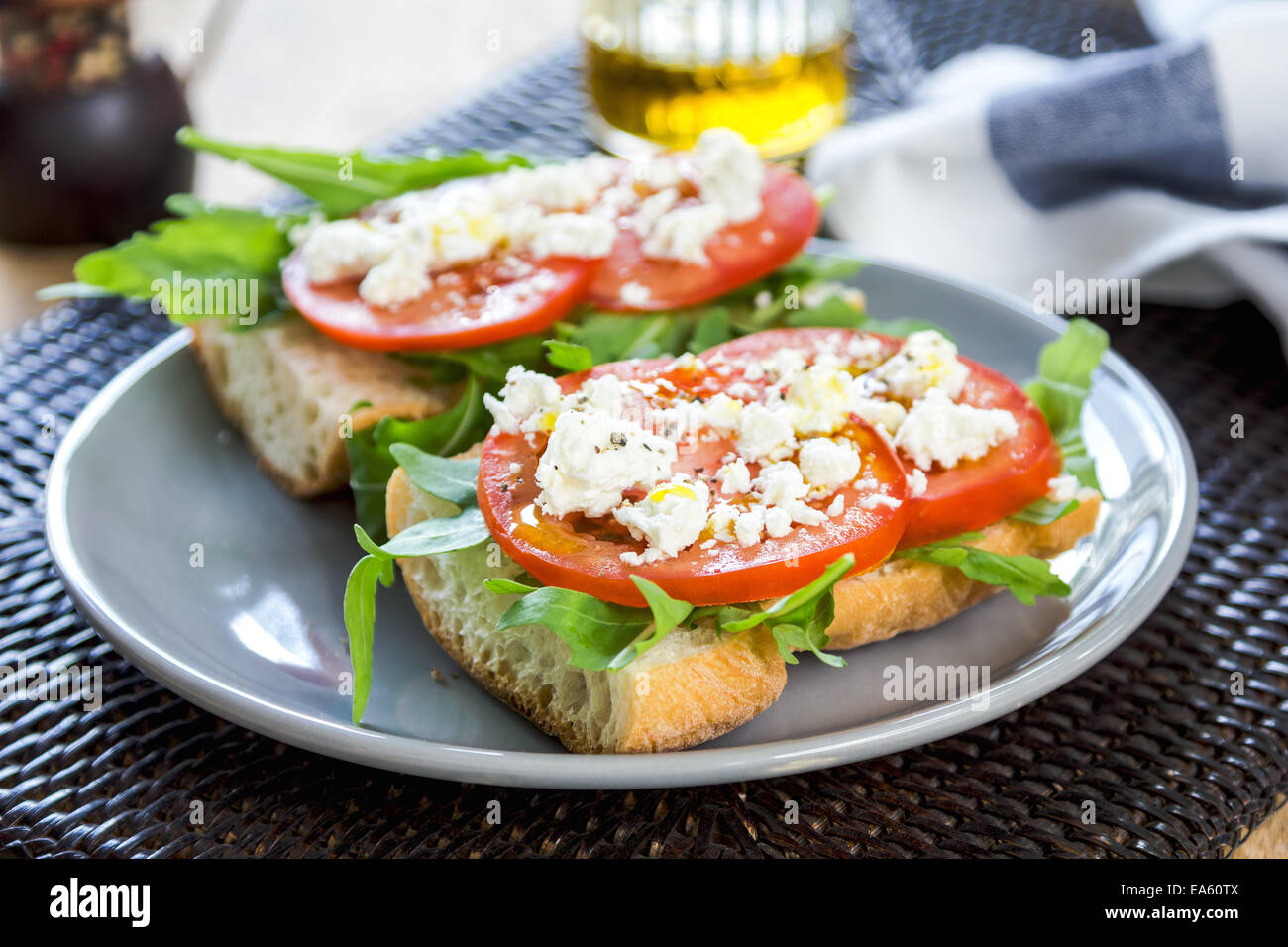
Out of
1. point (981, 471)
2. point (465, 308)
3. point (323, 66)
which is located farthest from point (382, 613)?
point (323, 66)

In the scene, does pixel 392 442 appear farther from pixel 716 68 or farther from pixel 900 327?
pixel 716 68

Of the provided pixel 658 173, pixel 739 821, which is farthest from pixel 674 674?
pixel 658 173

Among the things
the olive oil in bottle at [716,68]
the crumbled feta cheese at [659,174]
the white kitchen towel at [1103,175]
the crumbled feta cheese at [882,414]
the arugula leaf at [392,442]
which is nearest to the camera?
the crumbled feta cheese at [882,414]

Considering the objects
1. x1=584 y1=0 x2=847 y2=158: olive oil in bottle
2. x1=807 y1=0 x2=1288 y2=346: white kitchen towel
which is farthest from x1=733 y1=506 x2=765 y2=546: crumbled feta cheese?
x1=584 y1=0 x2=847 y2=158: olive oil in bottle

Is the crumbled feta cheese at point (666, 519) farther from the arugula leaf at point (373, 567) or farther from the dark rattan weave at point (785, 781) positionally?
the dark rattan weave at point (785, 781)

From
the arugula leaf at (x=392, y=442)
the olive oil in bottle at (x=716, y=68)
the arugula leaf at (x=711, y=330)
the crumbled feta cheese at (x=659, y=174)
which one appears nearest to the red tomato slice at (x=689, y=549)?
the arugula leaf at (x=392, y=442)

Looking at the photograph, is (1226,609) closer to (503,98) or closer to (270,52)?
(503,98)

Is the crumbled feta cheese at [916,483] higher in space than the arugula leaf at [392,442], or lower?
higher
